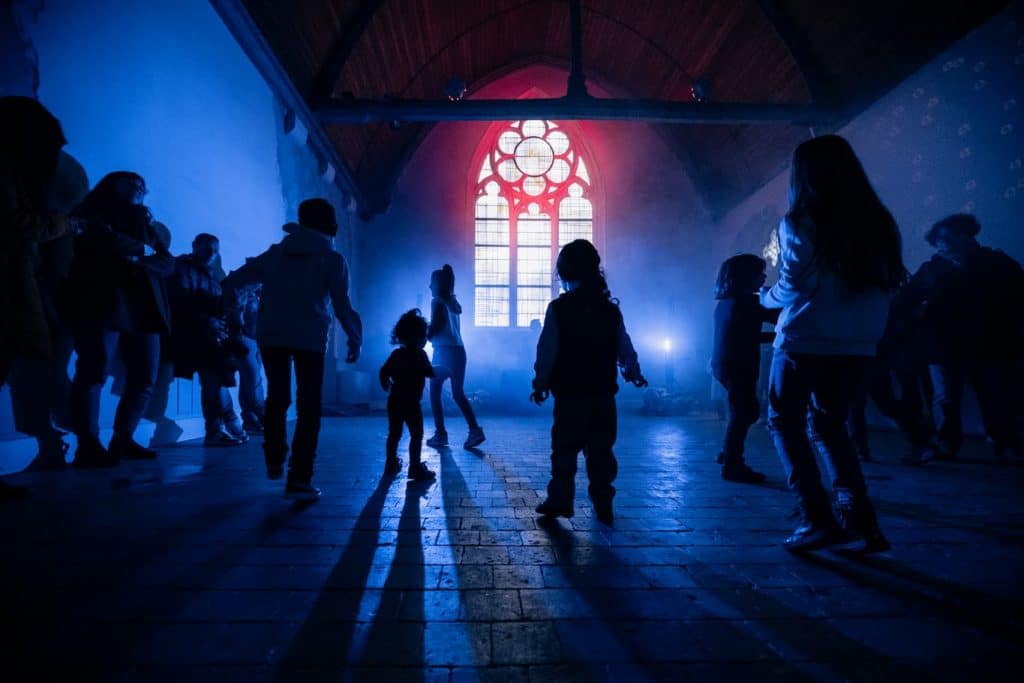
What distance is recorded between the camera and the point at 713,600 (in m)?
1.43

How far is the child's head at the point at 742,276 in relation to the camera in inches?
127

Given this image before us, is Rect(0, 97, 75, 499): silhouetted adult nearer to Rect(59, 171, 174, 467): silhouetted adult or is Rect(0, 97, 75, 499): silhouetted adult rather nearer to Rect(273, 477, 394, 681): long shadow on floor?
Rect(59, 171, 174, 467): silhouetted adult

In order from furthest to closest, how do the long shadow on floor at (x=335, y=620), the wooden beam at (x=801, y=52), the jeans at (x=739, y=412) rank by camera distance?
1. the wooden beam at (x=801, y=52)
2. the jeans at (x=739, y=412)
3. the long shadow on floor at (x=335, y=620)

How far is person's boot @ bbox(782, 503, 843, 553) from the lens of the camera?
5.91 ft

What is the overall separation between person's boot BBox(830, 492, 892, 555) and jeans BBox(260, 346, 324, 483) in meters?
2.36

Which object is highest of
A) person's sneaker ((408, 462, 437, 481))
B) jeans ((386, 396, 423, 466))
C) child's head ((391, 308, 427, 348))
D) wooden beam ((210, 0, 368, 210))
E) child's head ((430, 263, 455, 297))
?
wooden beam ((210, 0, 368, 210))

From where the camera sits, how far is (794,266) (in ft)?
6.00

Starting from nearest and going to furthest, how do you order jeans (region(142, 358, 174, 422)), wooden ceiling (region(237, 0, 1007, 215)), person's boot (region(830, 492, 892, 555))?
1. person's boot (region(830, 492, 892, 555))
2. jeans (region(142, 358, 174, 422))
3. wooden ceiling (region(237, 0, 1007, 215))

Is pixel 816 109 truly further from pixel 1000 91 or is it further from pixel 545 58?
pixel 545 58

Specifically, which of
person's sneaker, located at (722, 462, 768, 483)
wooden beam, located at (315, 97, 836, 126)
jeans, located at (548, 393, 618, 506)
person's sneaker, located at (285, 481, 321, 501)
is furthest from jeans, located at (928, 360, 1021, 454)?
wooden beam, located at (315, 97, 836, 126)

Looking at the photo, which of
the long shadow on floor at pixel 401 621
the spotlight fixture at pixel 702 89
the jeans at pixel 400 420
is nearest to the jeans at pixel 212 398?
the jeans at pixel 400 420

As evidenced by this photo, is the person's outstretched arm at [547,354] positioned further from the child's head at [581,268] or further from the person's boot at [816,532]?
the person's boot at [816,532]

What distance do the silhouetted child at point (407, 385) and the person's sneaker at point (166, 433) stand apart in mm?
2529

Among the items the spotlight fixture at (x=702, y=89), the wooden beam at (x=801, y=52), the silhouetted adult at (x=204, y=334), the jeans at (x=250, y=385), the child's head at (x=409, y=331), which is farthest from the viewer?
the spotlight fixture at (x=702, y=89)
